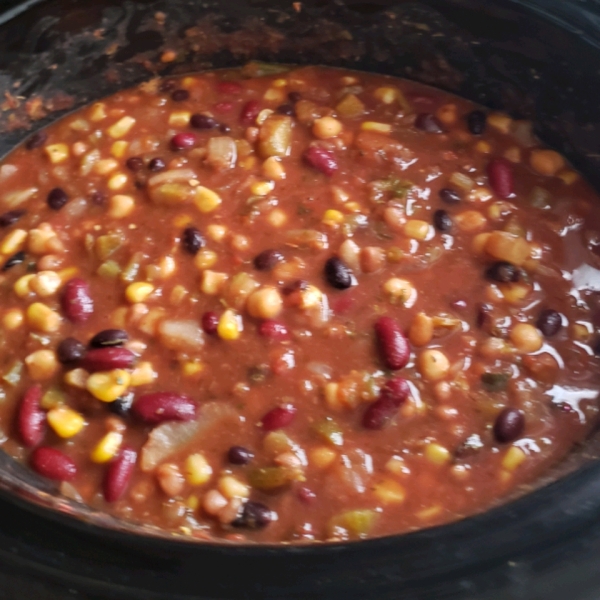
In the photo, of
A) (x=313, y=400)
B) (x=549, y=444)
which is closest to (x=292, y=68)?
(x=313, y=400)

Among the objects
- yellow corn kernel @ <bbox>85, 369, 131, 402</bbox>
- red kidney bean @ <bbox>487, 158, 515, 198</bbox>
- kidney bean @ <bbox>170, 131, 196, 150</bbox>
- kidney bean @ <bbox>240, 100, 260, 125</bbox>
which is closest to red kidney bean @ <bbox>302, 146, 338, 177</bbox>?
kidney bean @ <bbox>240, 100, 260, 125</bbox>

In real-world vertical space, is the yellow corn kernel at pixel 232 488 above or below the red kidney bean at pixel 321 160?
below

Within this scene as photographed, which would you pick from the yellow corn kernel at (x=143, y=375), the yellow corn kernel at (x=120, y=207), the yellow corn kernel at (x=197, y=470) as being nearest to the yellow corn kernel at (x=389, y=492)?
the yellow corn kernel at (x=197, y=470)

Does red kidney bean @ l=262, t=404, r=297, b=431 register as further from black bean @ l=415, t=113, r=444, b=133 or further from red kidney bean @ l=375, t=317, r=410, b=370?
black bean @ l=415, t=113, r=444, b=133

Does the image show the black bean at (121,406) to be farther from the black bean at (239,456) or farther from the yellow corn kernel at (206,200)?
the yellow corn kernel at (206,200)

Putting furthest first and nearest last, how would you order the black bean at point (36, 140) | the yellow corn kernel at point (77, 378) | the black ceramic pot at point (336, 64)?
the black bean at point (36, 140) < the yellow corn kernel at point (77, 378) < the black ceramic pot at point (336, 64)

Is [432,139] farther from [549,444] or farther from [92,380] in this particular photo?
[92,380]
